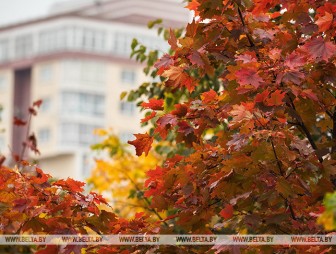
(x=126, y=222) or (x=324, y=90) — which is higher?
(x=324, y=90)

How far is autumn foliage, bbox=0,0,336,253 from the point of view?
738 cm

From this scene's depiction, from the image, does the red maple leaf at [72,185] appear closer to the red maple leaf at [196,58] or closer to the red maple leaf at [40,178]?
the red maple leaf at [40,178]

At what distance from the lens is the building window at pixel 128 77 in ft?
314

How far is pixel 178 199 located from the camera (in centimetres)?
793

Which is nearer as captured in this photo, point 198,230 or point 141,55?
point 198,230

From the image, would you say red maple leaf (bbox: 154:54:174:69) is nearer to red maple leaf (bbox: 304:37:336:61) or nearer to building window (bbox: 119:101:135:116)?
red maple leaf (bbox: 304:37:336:61)

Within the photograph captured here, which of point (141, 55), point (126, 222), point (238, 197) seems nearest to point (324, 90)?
point (238, 197)

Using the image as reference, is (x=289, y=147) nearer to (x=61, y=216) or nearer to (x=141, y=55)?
(x=61, y=216)

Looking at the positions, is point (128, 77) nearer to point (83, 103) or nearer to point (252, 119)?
point (83, 103)

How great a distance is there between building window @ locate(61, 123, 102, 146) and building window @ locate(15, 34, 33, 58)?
940 centimetres

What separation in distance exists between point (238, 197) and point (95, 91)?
3440 inches

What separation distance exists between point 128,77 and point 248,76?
8879 centimetres

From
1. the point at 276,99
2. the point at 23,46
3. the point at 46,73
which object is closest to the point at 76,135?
the point at 46,73

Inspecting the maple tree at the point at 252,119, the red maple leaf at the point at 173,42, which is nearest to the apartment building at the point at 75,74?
the maple tree at the point at 252,119
